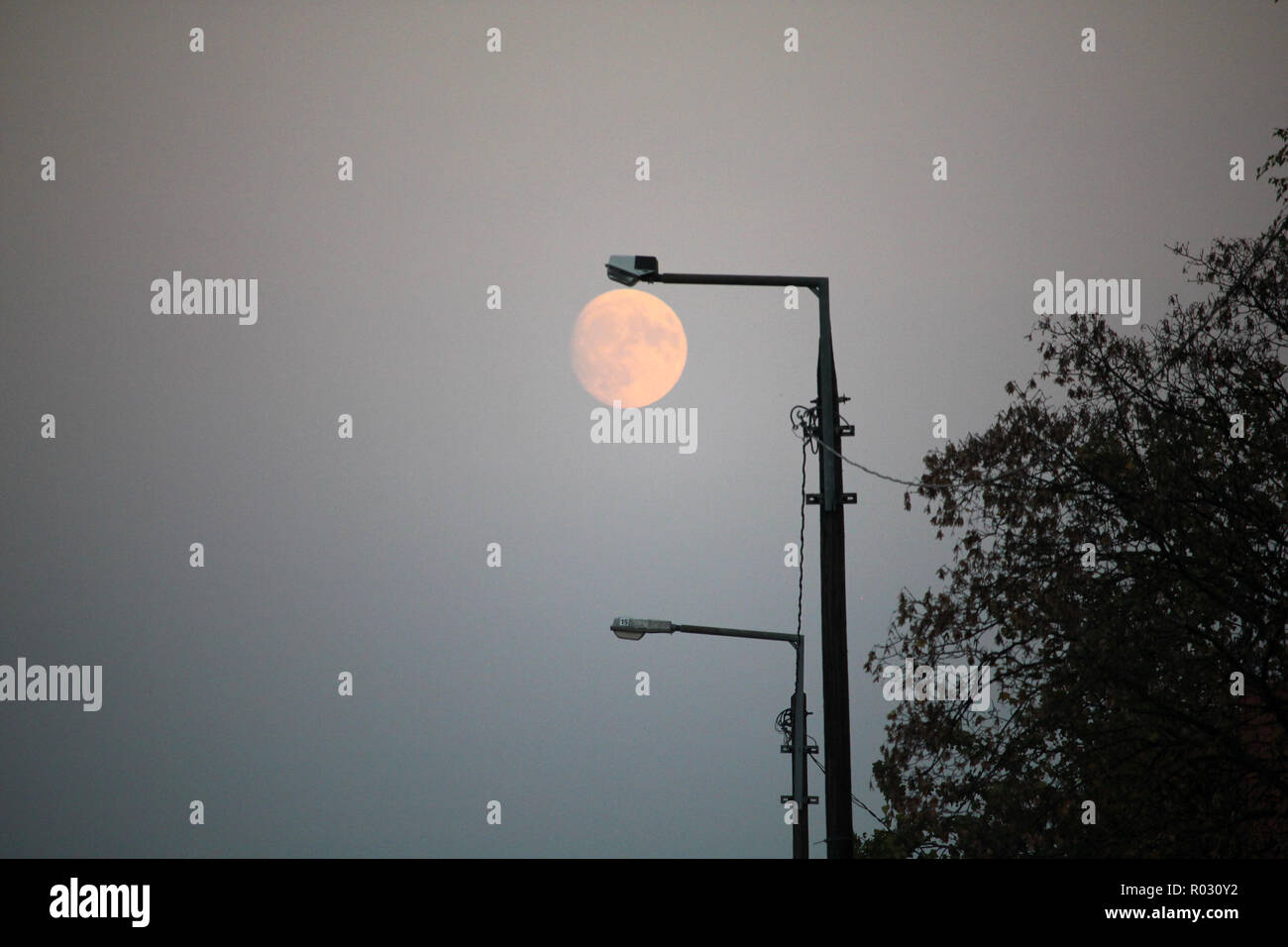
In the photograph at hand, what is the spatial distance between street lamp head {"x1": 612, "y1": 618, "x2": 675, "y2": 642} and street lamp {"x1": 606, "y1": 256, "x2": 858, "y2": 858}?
9.27 m

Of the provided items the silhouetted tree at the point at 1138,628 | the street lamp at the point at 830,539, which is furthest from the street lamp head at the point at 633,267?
the silhouetted tree at the point at 1138,628

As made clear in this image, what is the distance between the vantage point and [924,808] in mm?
15422

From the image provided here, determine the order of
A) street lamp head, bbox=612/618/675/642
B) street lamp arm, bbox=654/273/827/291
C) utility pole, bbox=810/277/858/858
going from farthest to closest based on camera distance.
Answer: street lamp head, bbox=612/618/675/642 → street lamp arm, bbox=654/273/827/291 → utility pole, bbox=810/277/858/858

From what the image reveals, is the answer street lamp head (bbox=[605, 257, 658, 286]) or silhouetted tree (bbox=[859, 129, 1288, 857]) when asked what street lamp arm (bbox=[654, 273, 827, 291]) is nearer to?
street lamp head (bbox=[605, 257, 658, 286])

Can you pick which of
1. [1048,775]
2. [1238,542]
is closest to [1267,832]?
[1048,775]

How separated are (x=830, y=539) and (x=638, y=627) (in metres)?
10.1

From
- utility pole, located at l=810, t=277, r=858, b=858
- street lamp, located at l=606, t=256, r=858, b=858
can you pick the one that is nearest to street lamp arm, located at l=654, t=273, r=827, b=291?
street lamp, located at l=606, t=256, r=858, b=858

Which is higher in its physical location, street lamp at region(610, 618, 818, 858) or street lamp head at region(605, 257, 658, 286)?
street lamp head at region(605, 257, 658, 286)

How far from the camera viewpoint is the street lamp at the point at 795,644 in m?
19.0

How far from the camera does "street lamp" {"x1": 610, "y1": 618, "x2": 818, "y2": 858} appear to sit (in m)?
19.0

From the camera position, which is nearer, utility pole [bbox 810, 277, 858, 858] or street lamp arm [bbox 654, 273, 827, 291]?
utility pole [bbox 810, 277, 858, 858]

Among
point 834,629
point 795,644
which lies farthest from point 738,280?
point 795,644
